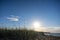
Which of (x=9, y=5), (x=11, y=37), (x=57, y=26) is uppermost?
(x=9, y=5)

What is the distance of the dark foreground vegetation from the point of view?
2.85 m

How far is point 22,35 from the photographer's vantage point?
290 centimetres

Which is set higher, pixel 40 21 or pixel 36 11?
pixel 36 11

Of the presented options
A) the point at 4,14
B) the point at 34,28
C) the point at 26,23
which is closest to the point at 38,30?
the point at 34,28

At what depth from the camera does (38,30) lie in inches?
115

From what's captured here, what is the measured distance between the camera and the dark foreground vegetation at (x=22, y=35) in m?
2.85

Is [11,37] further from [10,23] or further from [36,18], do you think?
[36,18]

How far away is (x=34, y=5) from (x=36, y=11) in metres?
0.13

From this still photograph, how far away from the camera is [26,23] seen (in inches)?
116

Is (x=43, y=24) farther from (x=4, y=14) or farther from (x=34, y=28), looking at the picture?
(x=4, y=14)

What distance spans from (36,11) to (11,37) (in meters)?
0.72

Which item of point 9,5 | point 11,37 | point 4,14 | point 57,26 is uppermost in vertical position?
point 9,5

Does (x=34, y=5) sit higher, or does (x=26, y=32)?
(x=34, y=5)

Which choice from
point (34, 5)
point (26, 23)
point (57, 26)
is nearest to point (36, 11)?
point (34, 5)
